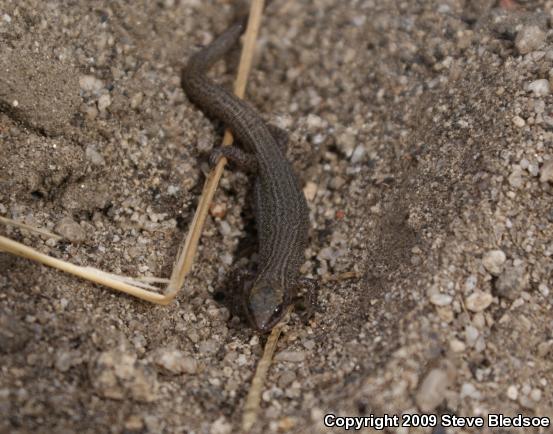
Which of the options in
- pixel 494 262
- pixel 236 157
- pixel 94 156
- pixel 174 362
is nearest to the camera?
pixel 174 362

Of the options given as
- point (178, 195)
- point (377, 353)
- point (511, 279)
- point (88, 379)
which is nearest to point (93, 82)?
point (178, 195)

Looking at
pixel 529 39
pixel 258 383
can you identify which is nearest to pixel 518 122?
pixel 529 39

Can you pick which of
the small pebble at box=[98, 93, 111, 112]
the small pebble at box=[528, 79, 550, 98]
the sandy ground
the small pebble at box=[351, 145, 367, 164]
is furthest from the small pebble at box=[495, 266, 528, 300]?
the small pebble at box=[98, 93, 111, 112]

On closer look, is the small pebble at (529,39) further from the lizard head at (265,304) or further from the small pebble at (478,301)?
the lizard head at (265,304)

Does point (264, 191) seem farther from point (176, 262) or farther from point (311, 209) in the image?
point (176, 262)

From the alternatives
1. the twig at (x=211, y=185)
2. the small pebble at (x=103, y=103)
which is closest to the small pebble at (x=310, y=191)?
the twig at (x=211, y=185)

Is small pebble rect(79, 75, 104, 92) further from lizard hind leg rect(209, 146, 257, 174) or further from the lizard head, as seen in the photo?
the lizard head

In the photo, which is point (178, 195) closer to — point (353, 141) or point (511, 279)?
point (353, 141)
